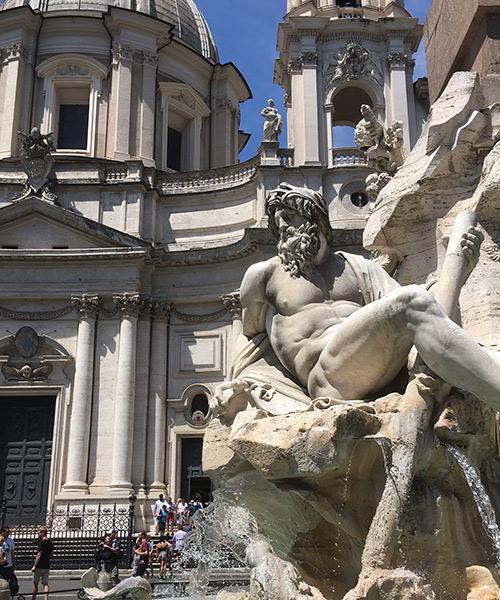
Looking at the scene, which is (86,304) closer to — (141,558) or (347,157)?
(347,157)

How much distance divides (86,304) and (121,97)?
9.40 m

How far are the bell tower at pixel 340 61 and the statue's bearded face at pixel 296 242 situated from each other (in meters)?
21.0

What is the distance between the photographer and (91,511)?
21656 mm

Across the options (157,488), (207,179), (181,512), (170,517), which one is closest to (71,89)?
(207,179)

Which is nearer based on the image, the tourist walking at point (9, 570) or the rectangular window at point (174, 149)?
the tourist walking at point (9, 570)

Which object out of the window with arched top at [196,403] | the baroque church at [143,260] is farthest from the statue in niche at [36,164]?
the window with arched top at [196,403]

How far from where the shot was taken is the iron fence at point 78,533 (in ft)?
57.1

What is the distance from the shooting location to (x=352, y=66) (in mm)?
26281

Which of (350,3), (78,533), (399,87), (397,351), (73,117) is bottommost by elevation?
(78,533)

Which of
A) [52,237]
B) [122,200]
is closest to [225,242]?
[122,200]

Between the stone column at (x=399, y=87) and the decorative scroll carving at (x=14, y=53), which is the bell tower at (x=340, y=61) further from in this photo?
the decorative scroll carving at (x=14, y=53)

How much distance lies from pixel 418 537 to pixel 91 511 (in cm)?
1932

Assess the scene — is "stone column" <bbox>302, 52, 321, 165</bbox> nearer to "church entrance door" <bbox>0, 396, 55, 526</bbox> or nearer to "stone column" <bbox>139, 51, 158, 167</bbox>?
"stone column" <bbox>139, 51, 158, 167</bbox>

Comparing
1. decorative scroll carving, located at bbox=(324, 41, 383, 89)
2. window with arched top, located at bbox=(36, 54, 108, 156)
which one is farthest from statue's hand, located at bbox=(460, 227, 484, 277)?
window with arched top, located at bbox=(36, 54, 108, 156)
